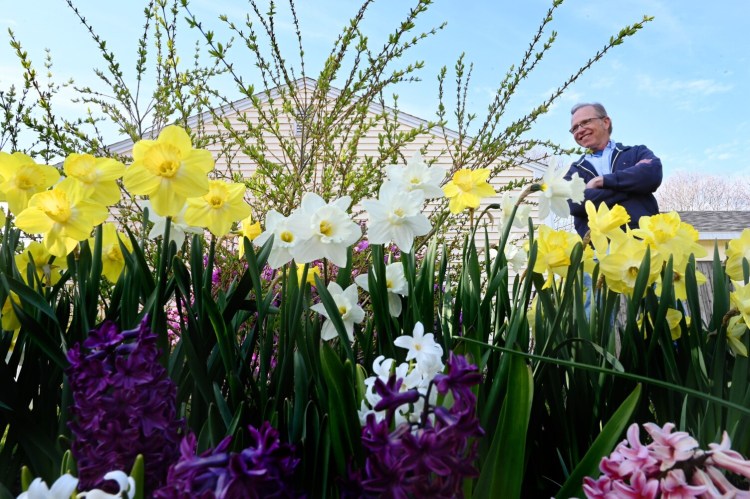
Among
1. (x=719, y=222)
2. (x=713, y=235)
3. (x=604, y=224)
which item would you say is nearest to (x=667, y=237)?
(x=604, y=224)

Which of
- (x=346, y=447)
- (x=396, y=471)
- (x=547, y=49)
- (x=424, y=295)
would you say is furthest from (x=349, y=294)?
(x=547, y=49)

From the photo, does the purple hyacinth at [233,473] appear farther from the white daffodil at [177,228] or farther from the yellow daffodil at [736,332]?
the yellow daffodil at [736,332]

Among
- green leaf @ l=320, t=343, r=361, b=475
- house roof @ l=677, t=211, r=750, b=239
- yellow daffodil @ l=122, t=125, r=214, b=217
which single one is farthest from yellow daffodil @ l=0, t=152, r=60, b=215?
house roof @ l=677, t=211, r=750, b=239

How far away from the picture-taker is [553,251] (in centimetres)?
123

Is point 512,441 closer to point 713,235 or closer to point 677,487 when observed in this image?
point 677,487

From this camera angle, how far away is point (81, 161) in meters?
1.04

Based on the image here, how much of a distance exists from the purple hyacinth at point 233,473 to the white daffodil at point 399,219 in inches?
23.7

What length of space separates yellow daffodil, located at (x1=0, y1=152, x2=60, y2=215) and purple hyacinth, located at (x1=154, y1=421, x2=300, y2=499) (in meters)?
0.85

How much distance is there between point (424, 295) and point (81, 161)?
649 mm

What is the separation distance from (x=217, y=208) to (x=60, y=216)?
0.25 meters

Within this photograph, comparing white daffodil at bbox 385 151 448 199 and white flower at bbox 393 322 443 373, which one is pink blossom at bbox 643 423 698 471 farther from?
white daffodil at bbox 385 151 448 199

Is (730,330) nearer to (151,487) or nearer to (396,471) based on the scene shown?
(396,471)

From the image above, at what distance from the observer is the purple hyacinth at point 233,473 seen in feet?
1.41

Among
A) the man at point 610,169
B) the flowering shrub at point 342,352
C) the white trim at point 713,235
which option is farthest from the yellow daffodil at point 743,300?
the white trim at point 713,235
